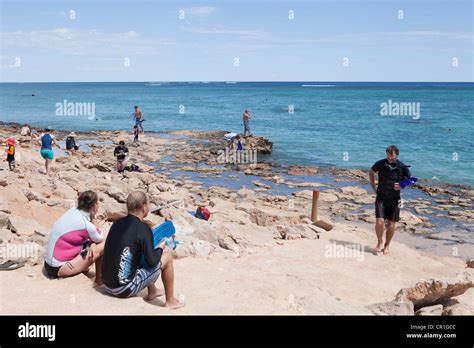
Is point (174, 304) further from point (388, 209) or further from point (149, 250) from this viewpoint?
point (388, 209)

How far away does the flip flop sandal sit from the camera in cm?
627

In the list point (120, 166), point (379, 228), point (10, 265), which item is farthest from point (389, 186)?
point (120, 166)

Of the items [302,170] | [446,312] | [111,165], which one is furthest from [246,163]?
[446,312]

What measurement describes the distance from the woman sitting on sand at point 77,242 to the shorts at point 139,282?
0.52 meters

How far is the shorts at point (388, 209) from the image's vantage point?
860 centimetres

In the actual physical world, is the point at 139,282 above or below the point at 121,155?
below

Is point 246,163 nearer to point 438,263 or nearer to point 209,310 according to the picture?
point 438,263

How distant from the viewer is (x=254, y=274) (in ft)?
22.1

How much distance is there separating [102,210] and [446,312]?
20.6 feet

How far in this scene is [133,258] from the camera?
16.6 feet

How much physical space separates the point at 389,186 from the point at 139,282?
5193mm

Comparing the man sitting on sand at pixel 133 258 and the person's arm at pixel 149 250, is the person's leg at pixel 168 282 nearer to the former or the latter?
the man sitting on sand at pixel 133 258

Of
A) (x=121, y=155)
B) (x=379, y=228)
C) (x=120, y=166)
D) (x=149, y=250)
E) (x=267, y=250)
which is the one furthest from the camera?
(x=120, y=166)

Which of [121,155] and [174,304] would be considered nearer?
[174,304]
